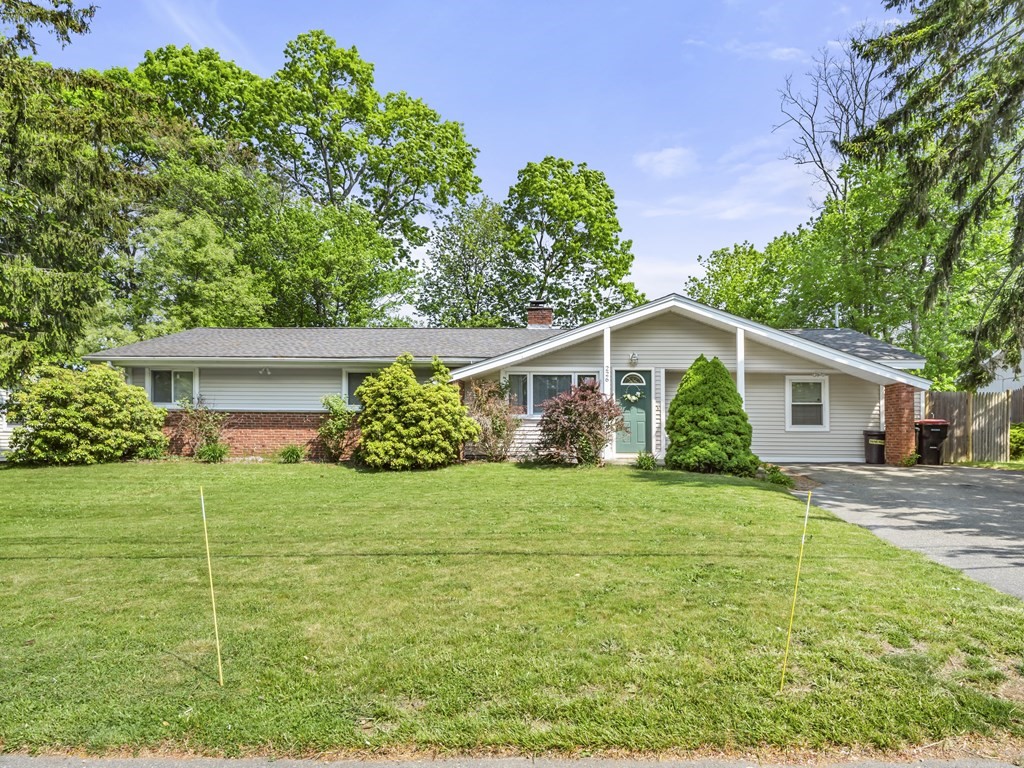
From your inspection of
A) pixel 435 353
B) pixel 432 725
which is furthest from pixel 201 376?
pixel 432 725

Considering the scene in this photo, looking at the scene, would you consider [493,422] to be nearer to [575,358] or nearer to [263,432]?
[575,358]

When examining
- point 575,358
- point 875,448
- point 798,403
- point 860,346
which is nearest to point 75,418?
point 575,358

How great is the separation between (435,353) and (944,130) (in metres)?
13.1

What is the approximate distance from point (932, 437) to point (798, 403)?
3.20m

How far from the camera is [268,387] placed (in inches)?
633

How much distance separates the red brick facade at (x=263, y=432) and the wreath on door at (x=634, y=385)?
8191 millimetres

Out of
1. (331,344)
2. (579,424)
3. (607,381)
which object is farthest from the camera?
(331,344)

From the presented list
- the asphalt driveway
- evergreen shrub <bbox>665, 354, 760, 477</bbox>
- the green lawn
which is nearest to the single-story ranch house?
the asphalt driveway

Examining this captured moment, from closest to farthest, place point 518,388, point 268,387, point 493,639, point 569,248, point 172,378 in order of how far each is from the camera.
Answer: point 493,639, point 518,388, point 268,387, point 172,378, point 569,248

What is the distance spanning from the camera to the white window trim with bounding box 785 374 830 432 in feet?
50.3

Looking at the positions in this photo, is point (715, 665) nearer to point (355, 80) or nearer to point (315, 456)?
point (315, 456)

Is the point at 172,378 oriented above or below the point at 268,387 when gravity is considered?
above

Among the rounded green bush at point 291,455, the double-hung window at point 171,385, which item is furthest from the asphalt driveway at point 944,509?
the double-hung window at point 171,385

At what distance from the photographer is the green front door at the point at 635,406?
603 inches
